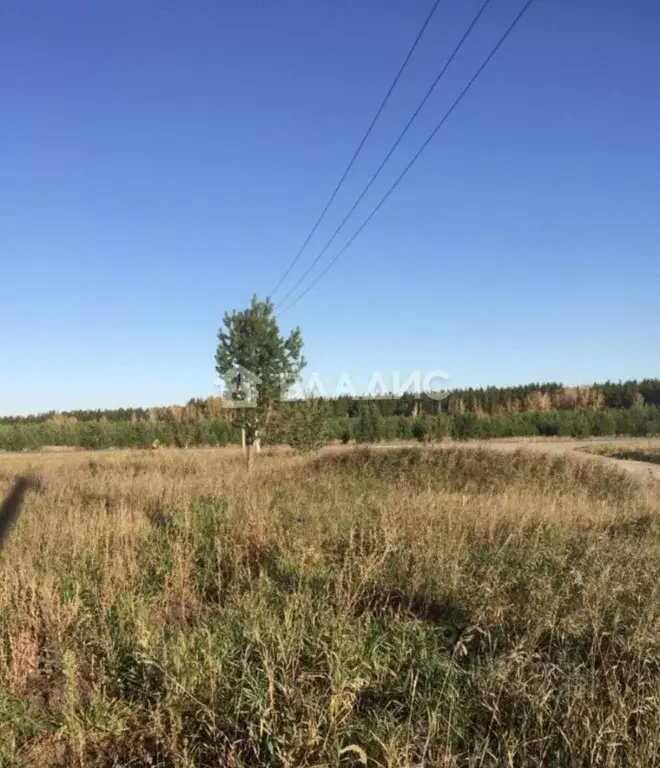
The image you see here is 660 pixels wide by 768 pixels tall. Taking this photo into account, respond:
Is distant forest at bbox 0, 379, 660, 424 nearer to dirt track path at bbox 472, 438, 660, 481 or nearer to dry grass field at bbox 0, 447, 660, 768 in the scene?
dirt track path at bbox 472, 438, 660, 481

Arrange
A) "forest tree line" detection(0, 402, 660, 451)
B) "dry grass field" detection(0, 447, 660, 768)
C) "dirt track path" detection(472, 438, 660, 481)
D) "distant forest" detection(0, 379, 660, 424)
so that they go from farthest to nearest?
"distant forest" detection(0, 379, 660, 424), "forest tree line" detection(0, 402, 660, 451), "dirt track path" detection(472, 438, 660, 481), "dry grass field" detection(0, 447, 660, 768)

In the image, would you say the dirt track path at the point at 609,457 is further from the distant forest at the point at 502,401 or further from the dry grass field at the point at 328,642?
the distant forest at the point at 502,401

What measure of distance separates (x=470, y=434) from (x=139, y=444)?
26.2 m

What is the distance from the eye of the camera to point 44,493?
8.85 meters

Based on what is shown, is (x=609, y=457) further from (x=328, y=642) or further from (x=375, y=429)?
(x=328, y=642)

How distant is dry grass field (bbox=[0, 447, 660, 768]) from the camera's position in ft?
7.81

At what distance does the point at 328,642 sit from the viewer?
10.4 ft

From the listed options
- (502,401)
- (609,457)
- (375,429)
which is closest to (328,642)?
(609,457)

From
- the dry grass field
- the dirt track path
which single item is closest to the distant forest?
the dirt track path

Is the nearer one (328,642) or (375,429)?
(328,642)

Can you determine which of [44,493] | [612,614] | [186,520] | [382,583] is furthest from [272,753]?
[44,493]

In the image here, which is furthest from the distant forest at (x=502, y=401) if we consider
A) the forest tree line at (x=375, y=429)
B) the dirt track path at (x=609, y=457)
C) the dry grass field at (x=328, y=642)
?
the dry grass field at (x=328, y=642)

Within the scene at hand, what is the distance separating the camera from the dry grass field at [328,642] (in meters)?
2.38

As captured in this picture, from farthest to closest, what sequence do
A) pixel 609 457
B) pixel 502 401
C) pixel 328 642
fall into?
pixel 502 401
pixel 609 457
pixel 328 642
